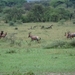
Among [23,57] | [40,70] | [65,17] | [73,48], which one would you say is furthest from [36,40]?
[65,17]

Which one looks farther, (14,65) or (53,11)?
(53,11)

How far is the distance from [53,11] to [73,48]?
3879 centimetres

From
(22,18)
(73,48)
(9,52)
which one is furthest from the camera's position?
(22,18)

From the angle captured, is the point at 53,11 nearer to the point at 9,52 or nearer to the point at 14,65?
the point at 9,52

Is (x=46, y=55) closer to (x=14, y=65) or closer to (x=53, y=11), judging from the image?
(x=14, y=65)

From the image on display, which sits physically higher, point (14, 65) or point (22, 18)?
point (14, 65)

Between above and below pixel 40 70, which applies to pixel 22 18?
below

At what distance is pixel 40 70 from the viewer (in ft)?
34.2

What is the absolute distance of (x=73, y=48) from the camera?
640 inches

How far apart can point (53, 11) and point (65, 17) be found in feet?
9.60

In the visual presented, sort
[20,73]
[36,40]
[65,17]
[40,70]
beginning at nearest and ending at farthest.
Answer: [20,73] → [40,70] → [36,40] → [65,17]

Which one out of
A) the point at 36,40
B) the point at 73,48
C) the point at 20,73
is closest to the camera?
the point at 20,73

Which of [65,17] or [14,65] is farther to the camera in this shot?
[65,17]

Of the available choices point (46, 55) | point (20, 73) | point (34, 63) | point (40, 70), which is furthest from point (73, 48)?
point (20, 73)
